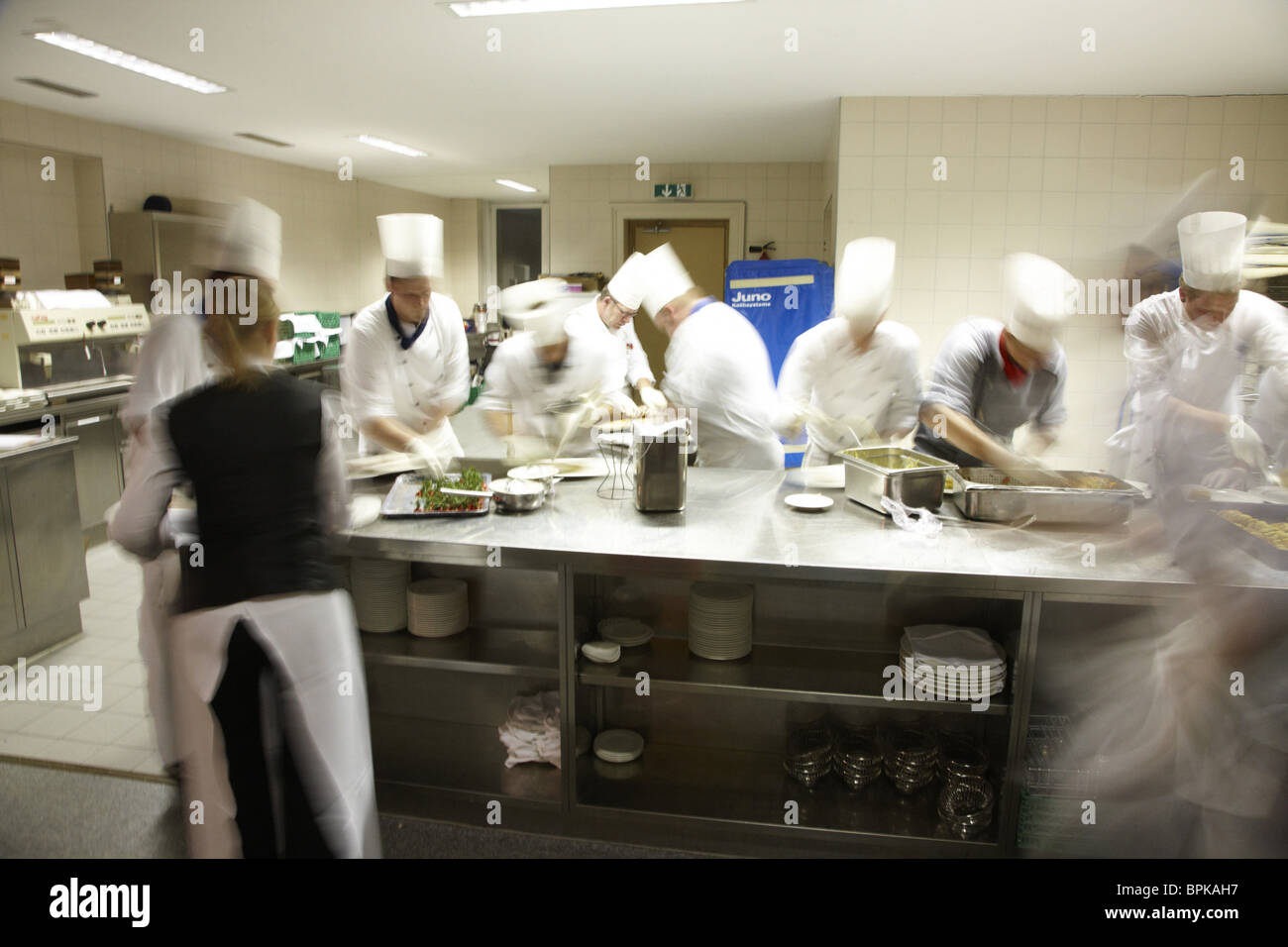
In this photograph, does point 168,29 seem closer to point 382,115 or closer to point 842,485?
point 382,115

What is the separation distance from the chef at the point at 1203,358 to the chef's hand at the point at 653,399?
1846 millimetres

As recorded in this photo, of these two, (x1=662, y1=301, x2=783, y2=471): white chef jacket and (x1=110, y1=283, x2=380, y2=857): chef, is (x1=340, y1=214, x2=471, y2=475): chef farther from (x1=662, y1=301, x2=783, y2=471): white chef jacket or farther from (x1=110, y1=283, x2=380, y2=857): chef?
(x1=110, y1=283, x2=380, y2=857): chef

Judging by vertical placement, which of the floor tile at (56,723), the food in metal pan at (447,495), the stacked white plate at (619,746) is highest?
the food in metal pan at (447,495)

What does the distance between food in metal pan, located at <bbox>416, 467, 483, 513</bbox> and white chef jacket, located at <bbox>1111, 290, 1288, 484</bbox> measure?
2313mm

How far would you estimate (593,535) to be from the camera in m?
2.17

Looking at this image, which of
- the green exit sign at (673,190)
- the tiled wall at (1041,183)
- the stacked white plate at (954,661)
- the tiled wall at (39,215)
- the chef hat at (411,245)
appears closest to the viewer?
the stacked white plate at (954,661)

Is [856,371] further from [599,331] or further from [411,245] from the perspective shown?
[411,245]

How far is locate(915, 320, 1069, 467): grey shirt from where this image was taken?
2746mm

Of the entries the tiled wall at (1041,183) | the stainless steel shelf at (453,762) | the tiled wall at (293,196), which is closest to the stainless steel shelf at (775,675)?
the stainless steel shelf at (453,762)

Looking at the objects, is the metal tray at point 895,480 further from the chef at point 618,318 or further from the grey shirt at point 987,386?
the chef at point 618,318

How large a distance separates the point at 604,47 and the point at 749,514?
2712 millimetres

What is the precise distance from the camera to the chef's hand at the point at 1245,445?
291 cm

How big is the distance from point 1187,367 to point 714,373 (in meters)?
1.77

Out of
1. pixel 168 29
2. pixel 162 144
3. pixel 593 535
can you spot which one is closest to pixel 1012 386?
pixel 593 535
